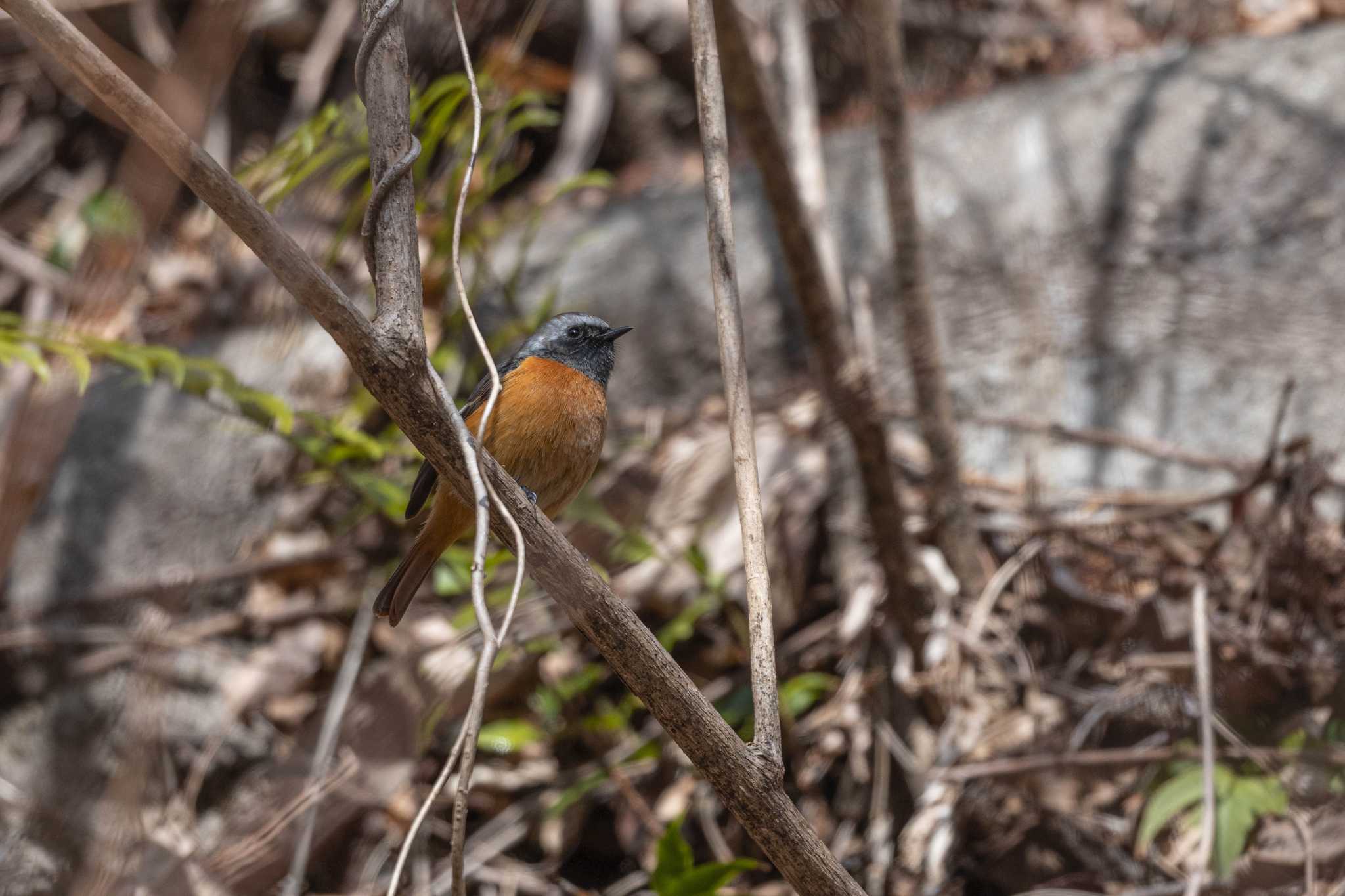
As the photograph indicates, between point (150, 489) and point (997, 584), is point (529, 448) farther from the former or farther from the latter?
point (150, 489)

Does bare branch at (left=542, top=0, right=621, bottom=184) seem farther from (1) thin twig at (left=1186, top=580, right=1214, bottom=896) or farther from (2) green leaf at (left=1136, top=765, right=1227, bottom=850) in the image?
(2) green leaf at (left=1136, top=765, right=1227, bottom=850)

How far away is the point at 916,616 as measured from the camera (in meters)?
4.20

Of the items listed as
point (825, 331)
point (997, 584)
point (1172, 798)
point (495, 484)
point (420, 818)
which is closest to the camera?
point (420, 818)

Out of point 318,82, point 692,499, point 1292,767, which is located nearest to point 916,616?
point 692,499

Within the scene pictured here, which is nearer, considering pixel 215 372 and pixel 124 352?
pixel 124 352

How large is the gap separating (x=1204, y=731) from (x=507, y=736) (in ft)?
7.76

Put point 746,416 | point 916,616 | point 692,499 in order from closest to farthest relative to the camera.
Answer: point 746,416 → point 916,616 → point 692,499

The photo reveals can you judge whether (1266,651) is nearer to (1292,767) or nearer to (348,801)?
(1292,767)

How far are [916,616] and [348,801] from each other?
2209 millimetres

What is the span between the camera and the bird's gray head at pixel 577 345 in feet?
11.7

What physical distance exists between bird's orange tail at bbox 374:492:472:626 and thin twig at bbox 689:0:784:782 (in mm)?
1253

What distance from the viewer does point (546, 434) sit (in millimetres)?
3150

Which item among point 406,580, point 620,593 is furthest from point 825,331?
point 406,580

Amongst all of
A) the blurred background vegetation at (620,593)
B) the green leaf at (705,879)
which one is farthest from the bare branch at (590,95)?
the green leaf at (705,879)
